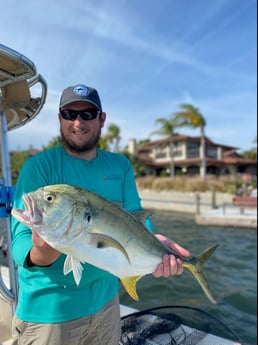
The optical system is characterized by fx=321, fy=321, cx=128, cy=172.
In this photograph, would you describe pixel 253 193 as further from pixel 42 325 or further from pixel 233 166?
pixel 42 325

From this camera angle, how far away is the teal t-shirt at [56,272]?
6.01ft

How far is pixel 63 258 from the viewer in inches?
74.0

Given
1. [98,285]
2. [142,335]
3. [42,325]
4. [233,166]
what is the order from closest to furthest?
[42,325]
[98,285]
[142,335]
[233,166]

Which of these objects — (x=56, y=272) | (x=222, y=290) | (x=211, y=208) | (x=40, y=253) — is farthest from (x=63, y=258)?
(x=211, y=208)

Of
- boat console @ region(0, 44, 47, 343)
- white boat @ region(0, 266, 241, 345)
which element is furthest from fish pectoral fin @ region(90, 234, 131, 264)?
white boat @ region(0, 266, 241, 345)

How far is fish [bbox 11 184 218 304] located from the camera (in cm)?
145

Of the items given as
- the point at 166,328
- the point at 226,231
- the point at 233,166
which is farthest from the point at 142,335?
the point at 233,166

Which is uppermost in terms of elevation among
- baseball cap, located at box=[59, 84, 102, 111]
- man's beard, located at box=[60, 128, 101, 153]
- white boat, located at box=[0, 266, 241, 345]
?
baseball cap, located at box=[59, 84, 102, 111]

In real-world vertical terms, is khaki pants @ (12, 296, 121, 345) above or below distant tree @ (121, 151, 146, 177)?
below

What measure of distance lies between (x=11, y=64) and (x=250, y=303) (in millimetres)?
8145

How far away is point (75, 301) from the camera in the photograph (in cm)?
192

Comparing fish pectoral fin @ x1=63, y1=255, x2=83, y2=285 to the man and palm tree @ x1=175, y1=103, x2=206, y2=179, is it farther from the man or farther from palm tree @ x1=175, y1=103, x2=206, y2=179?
palm tree @ x1=175, y1=103, x2=206, y2=179

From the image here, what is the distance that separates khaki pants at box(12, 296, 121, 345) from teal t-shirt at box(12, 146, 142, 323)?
43 millimetres

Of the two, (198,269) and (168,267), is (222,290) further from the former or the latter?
(168,267)
